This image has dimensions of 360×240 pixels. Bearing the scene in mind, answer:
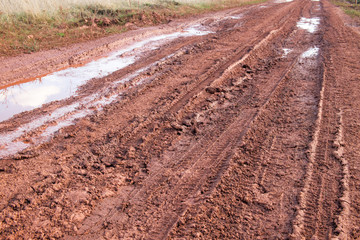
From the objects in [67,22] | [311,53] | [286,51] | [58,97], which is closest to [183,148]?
[58,97]

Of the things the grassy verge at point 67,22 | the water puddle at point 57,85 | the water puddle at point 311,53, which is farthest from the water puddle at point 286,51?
the grassy verge at point 67,22

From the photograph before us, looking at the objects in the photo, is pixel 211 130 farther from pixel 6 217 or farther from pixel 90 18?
pixel 90 18

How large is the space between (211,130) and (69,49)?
7223mm

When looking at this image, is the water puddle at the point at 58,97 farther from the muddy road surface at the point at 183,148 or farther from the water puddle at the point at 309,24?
the water puddle at the point at 309,24

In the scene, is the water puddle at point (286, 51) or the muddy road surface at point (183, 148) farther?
the water puddle at point (286, 51)

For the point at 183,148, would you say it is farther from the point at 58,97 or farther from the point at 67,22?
the point at 67,22

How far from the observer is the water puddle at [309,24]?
12.2 m

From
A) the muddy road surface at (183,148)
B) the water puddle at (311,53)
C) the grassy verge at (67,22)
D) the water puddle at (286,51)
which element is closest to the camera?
the muddy road surface at (183,148)

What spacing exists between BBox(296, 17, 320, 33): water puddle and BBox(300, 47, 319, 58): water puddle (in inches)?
135

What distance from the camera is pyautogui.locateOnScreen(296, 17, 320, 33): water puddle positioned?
40.1 feet

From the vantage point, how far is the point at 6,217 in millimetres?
2842

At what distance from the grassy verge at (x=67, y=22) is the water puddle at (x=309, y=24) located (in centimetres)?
676

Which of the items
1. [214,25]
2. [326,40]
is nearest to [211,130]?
[326,40]

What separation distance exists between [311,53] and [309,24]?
630 cm
